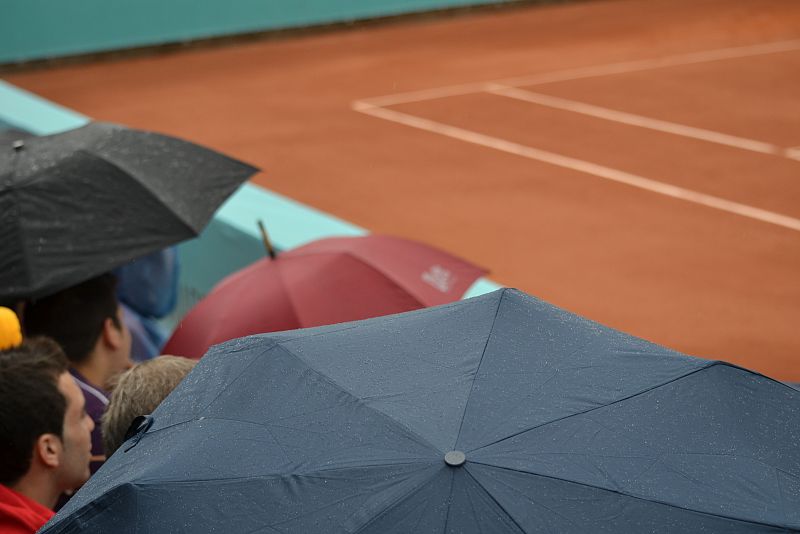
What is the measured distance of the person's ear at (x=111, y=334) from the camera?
3.56m

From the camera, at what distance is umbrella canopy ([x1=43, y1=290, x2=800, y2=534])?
5.96 ft

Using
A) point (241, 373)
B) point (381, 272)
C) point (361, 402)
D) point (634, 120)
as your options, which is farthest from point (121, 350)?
point (634, 120)

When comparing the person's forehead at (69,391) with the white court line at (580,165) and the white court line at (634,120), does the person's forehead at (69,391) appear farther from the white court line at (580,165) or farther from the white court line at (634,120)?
the white court line at (634,120)

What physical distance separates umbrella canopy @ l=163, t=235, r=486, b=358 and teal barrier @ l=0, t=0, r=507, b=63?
45.0 feet

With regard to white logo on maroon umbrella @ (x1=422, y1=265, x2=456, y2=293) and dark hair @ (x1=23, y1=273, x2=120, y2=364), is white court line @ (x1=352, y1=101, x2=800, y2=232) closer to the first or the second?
white logo on maroon umbrella @ (x1=422, y1=265, x2=456, y2=293)

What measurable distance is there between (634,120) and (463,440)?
1088 cm

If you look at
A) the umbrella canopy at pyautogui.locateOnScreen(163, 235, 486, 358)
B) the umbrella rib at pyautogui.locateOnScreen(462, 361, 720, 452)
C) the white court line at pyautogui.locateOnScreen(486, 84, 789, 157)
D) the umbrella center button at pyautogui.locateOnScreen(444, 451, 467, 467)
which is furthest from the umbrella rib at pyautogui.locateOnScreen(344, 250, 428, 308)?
the white court line at pyautogui.locateOnScreen(486, 84, 789, 157)

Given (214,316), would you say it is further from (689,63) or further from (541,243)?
(689,63)

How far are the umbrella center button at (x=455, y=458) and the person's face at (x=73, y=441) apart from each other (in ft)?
3.98

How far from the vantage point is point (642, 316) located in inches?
290

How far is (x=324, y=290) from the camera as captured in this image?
3.95 metres

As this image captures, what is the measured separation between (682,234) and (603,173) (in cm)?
181

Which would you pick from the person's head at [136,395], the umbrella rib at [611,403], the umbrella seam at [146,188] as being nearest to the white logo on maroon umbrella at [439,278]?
the umbrella seam at [146,188]

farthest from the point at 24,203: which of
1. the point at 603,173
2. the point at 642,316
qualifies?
the point at 603,173
